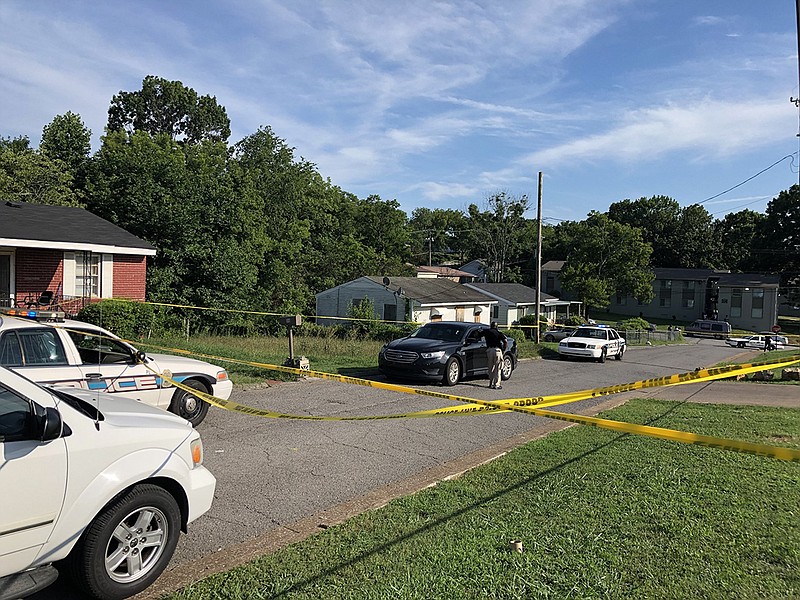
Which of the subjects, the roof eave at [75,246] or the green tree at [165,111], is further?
the green tree at [165,111]

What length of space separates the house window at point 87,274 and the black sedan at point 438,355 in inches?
430

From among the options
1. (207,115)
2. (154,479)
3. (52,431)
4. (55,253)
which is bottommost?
(154,479)

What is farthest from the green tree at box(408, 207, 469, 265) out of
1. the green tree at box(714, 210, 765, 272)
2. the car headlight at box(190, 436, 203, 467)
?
the car headlight at box(190, 436, 203, 467)

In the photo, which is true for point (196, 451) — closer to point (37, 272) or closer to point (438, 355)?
point (438, 355)

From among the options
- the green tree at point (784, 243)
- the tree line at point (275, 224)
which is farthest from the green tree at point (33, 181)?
the green tree at point (784, 243)

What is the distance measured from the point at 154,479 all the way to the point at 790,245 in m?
81.9

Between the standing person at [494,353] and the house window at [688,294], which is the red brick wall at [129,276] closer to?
the standing person at [494,353]

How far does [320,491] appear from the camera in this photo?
6.26 meters

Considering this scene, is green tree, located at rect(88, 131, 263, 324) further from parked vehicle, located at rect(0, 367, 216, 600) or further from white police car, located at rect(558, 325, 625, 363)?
parked vehicle, located at rect(0, 367, 216, 600)

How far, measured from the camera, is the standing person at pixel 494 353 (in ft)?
46.7

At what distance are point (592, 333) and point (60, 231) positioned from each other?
2017cm

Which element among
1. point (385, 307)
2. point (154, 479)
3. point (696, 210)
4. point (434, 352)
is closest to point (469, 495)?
point (154, 479)

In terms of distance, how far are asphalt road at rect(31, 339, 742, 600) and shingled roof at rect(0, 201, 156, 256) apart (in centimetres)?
990

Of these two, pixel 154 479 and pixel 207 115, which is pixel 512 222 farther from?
pixel 154 479
